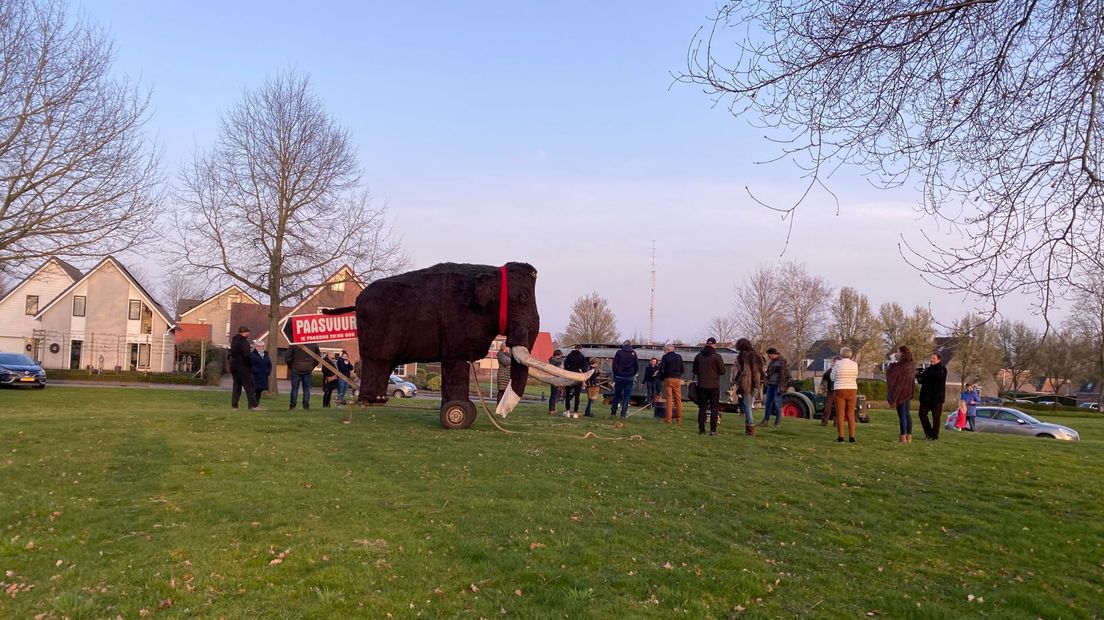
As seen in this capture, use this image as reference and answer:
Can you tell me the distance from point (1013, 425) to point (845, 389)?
49.1 ft

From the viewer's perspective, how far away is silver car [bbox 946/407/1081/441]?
955 inches

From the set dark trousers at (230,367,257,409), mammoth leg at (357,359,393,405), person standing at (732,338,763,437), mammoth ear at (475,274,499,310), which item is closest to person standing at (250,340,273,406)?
dark trousers at (230,367,257,409)

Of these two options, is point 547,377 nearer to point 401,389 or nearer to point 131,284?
point 401,389

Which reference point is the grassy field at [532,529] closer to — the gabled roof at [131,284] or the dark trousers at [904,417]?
the dark trousers at [904,417]

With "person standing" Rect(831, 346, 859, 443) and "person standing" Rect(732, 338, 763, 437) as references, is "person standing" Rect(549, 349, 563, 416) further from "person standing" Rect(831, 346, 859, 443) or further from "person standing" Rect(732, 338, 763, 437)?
"person standing" Rect(831, 346, 859, 443)

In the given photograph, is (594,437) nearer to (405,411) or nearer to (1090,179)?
(405,411)

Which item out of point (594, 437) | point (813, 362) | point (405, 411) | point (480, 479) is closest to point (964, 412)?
point (594, 437)

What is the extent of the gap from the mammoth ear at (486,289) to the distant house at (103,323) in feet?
155

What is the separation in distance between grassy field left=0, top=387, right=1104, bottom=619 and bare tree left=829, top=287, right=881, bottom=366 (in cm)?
4373

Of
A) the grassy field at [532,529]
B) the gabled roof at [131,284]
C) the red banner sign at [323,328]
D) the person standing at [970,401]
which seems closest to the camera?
the grassy field at [532,529]

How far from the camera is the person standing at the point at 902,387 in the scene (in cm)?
1427

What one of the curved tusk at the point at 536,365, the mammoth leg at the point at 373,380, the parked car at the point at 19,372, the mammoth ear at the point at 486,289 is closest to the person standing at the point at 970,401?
the curved tusk at the point at 536,365

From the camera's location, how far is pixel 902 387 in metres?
14.5

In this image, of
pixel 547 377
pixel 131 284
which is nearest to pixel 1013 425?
pixel 547 377
